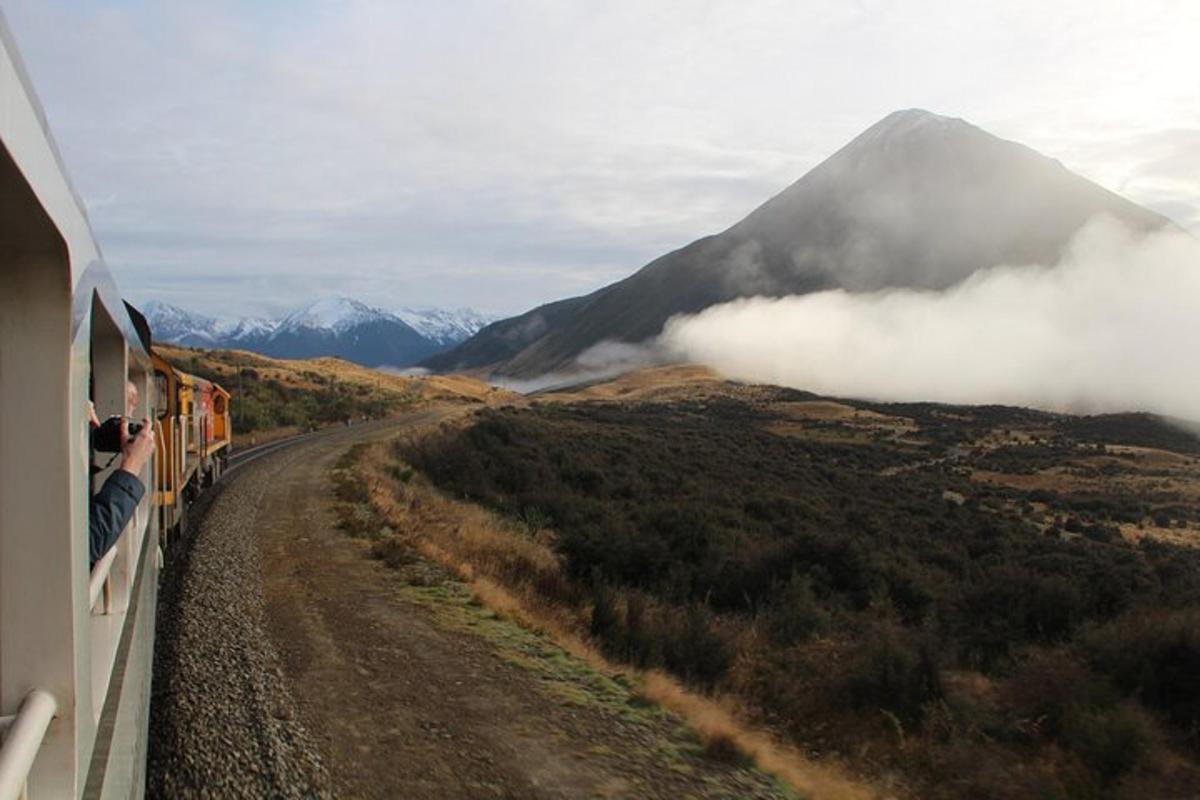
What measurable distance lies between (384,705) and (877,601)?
939 cm

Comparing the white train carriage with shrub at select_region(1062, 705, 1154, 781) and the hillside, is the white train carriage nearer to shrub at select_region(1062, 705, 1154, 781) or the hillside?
shrub at select_region(1062, 705, 1154, 781)

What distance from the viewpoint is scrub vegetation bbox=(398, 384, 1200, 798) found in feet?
25.5

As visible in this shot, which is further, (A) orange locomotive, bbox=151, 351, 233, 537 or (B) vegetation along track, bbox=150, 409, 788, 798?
(A) orange locomotive, bbox=151, 351, 233, 537

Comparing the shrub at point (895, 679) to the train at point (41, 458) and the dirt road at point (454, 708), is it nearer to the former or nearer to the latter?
the dirt road at point (454, 708)

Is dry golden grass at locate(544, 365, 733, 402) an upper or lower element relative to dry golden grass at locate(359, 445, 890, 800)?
upper

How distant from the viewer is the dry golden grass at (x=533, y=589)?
273 inches

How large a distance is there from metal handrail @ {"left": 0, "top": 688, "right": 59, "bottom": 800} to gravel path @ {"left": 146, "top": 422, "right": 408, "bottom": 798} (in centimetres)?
420

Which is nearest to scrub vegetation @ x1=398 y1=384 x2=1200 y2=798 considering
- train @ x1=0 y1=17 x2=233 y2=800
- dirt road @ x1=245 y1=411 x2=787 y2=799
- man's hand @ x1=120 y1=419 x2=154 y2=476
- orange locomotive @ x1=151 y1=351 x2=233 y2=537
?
dirt road @ x1=245 y1=411 x2=787 y2=799

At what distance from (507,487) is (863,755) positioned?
16.7 metres

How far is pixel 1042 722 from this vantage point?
27.3 feet

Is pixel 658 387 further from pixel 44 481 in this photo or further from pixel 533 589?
pixel 44 481

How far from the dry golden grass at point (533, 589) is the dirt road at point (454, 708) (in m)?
0.33

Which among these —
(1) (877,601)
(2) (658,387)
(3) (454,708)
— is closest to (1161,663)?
(1) (877,601)

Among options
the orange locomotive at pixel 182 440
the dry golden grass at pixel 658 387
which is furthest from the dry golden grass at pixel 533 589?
the dry golden grass at pixel 658 387
